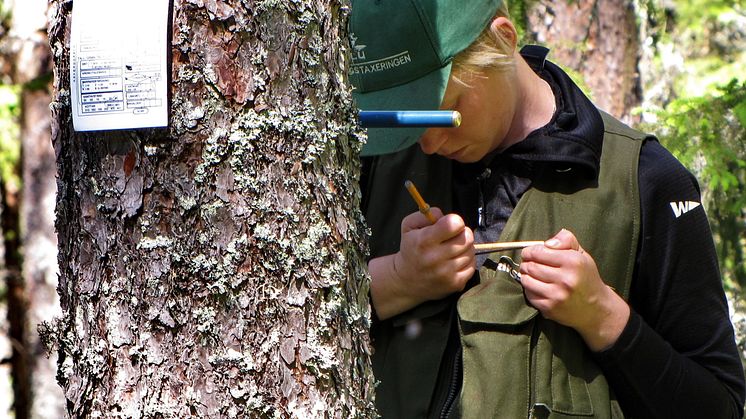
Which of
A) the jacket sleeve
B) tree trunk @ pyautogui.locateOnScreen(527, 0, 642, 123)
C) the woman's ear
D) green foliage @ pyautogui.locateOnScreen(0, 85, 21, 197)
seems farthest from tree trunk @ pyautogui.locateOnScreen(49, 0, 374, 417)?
green foliage @ pyautogui.locateOnScreen(0, 85, 21, 197)

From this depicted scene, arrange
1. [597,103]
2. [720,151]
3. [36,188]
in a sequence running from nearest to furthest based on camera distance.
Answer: [720,151]
[597,103]
[36,188]

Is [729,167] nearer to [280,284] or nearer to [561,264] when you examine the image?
[561,264]

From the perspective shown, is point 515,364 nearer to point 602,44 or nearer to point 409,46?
point 409,46

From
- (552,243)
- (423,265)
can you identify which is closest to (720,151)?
(552,243)

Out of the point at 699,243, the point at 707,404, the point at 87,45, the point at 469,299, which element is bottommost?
the point at 707,404

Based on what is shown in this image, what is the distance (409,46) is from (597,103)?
386cm

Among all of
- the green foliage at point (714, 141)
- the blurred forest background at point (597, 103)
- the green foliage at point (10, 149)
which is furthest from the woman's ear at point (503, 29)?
the green foliage at point (10, 149)

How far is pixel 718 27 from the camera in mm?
10844

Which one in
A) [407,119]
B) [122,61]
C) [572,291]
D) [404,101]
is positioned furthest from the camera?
[404,101]

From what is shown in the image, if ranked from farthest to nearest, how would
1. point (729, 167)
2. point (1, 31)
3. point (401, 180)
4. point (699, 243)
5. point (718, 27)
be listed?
point (718, 27) < point (1, 31) < point (729, 167) < point (401, 180) < point (699, 243)

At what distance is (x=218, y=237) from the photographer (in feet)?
4.77

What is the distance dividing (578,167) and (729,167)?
8.10 feet

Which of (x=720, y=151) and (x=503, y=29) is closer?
(x=503, y=29)

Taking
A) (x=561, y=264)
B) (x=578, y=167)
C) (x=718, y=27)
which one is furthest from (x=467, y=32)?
(x=718, y=27)
